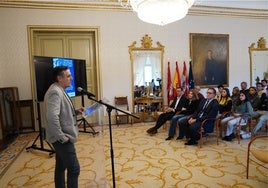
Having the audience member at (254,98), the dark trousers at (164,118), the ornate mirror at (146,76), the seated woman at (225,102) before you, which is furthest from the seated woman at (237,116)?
the ornate mirror at (146,76)

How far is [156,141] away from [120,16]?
3.55m

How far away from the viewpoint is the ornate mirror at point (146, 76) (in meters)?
5.89

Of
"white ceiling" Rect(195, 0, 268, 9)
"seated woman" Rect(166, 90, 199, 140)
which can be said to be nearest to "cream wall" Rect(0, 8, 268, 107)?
"white ceiling" Rect(195, 0, 268, 9)

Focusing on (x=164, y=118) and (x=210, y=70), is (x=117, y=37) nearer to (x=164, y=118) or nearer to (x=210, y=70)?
(x=164, y=118)

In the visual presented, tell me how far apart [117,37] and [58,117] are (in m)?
4.27

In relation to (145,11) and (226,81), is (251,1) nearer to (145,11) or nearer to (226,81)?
(226,81)

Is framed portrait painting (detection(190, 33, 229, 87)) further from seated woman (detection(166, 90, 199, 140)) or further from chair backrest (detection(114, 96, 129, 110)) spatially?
chair backrest (detection(114, 96, 129, 110))

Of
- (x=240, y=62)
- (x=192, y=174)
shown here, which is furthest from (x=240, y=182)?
(x=240, y=62)

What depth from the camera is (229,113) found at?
14.6 feet

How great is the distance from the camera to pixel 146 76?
5992 millimetres

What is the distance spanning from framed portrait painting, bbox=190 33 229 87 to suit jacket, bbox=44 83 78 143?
514cm

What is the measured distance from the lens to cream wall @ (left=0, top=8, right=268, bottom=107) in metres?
5.13

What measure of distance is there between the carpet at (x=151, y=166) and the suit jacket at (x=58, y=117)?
110 cm

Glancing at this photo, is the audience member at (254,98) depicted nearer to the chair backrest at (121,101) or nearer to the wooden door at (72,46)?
the chair backrest at (121,101)
